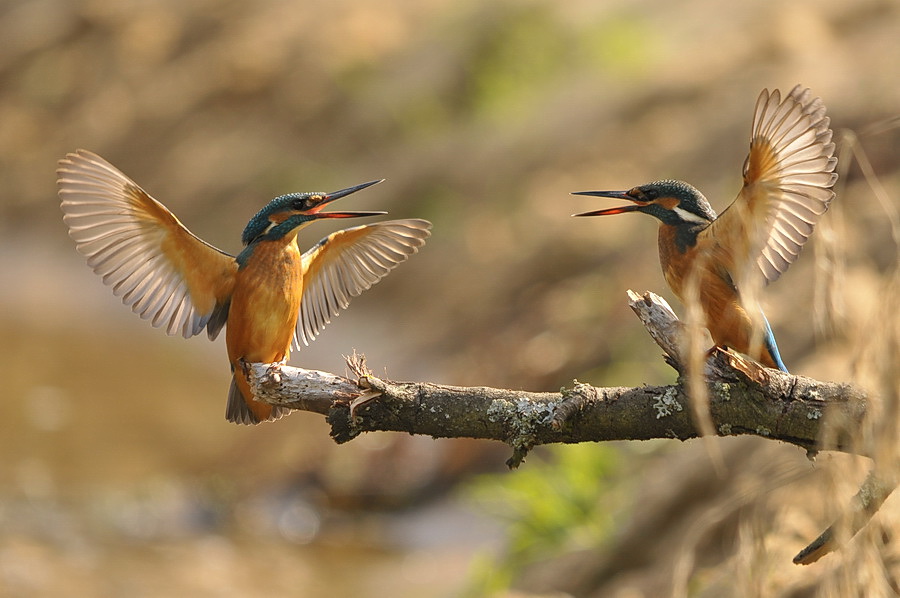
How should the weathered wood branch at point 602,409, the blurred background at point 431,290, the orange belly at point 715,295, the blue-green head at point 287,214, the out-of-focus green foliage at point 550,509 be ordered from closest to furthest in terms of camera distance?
the weathered wood branch at point 602,409
the orange belly at point 715,295
the blue-green head at point 287,214
the blurred background at point 431,290
the out-of-focus green foliage at point 550,509

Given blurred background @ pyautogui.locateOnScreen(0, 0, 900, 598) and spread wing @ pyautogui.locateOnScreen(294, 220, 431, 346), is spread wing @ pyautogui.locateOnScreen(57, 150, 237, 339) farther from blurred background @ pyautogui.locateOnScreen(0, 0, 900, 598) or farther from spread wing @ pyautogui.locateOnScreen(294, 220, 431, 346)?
blurred background @ pyautogui.locateOnScreen(0, 0, 900, 598)

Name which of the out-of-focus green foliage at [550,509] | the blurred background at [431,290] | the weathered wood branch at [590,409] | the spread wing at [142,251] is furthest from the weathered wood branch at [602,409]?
the out-of-focus green foliage at [550,509]

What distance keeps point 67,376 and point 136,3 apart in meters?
9.33

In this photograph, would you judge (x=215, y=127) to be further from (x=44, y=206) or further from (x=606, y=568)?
(x=606, y=568)

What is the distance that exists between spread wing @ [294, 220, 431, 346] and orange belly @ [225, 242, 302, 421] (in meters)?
0.38

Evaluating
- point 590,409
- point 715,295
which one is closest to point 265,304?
point 590,409

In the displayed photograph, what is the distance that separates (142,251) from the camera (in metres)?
4.20

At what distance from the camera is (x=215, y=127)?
1617 centimetres

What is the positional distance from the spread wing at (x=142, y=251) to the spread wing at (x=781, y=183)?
195cm

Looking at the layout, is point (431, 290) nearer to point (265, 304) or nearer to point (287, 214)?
point (287, 214)

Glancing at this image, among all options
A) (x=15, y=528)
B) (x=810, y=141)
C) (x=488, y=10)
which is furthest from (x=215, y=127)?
(x=810, y=141)

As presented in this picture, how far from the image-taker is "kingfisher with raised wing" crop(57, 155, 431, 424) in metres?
4.02

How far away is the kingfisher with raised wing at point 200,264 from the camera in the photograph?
402cm

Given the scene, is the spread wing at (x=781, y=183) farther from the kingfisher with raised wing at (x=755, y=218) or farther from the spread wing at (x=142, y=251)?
the spread wing at (x=142, y=251)
